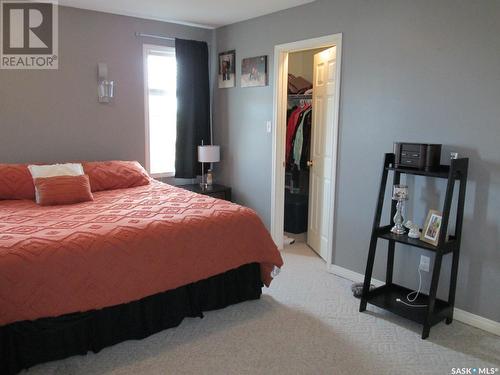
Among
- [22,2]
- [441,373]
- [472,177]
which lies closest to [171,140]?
[22,2]

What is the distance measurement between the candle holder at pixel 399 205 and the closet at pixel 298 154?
1.50m

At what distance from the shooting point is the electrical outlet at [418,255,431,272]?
2.96 meters

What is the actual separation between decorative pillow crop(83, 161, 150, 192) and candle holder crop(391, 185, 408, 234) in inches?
89.8

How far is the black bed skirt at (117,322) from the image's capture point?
214cm

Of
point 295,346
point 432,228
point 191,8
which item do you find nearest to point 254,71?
point 191,8

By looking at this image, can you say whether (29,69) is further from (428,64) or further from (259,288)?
(428,64)

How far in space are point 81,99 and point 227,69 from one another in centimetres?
154

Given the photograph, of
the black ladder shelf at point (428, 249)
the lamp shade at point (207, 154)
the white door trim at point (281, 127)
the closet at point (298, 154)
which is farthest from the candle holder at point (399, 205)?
the lamp shade at point (207, 154)

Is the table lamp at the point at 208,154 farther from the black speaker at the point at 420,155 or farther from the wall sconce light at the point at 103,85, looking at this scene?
the black speaker at the point at 420,155

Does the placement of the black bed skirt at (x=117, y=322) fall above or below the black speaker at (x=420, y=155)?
below

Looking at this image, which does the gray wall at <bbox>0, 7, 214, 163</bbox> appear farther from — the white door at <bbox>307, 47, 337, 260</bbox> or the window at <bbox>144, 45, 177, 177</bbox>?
the white door at <bbox>307, 47, 337, 260</bbox>

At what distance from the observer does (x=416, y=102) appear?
9.52 ft

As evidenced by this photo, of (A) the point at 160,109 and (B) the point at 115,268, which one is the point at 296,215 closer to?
(A) the point at 160,109

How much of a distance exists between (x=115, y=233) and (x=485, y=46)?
8.12 feet
